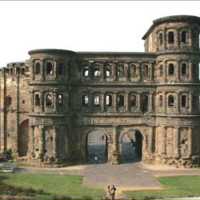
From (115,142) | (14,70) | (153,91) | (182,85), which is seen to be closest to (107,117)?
(115,142)

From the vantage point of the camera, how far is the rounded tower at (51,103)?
151 feet

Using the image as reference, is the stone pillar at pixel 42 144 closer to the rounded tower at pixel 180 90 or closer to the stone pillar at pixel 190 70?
the rounded tower at pixel 180 90

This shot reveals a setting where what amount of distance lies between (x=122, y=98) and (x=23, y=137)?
1428 cm

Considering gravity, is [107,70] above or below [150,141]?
above

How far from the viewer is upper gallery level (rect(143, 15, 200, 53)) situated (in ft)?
151

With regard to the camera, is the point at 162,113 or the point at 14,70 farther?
the point at 14,70

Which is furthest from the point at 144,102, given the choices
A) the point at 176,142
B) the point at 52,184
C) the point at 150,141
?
the point at 52,184

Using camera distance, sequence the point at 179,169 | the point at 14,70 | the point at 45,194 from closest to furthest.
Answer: the point at 45,194, the point at 179,169, the point at 14,70

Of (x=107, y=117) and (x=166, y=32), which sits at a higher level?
(x=166, y=32)

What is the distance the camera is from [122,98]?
48.6 metres

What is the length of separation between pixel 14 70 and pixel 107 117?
13.8 m

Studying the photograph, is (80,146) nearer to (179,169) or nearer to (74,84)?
(74,84)

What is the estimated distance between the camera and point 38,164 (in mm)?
46406

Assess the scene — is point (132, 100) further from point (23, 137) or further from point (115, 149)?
point (23, 137)
